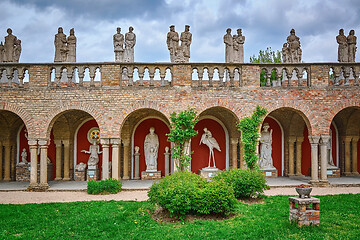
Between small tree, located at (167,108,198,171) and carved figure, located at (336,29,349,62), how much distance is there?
30.1ft

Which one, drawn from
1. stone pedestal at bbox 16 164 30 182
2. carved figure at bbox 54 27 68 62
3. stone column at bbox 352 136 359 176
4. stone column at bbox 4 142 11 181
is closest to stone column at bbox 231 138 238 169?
stone column at bbox 352 136 359 176

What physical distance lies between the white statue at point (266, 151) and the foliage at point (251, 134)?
3.06m

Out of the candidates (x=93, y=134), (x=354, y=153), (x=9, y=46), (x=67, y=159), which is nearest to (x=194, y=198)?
(x=93, y=134)

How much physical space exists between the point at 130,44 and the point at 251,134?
27.3ft

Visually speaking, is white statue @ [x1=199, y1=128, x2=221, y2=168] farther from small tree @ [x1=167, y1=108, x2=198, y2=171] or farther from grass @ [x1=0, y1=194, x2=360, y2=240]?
grass @ [x1=0, y1=194, x2=360, y2=240]

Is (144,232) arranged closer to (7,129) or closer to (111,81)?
(111,81)

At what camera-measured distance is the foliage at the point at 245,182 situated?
10.4 meters

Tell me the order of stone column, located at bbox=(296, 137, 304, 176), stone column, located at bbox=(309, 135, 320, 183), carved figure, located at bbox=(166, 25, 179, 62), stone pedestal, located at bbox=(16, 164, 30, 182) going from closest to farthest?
stone column, located at bbox=(309, 135, 320, 183) < carved figure, located at bbox=(166, 25, 179, 62) < stone pedestal, located at bbox=(16, 164, 30, 182) < stone column, located at bbox=(296, 137, 304, 176)

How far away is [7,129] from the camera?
52.5ft

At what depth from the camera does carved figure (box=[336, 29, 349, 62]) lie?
1609 cm

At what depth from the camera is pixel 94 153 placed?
16.3 meters

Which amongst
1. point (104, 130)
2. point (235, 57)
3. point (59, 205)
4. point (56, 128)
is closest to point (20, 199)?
point (59, 205)

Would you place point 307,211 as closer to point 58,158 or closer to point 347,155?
point 347,155

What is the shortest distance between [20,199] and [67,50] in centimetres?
803
